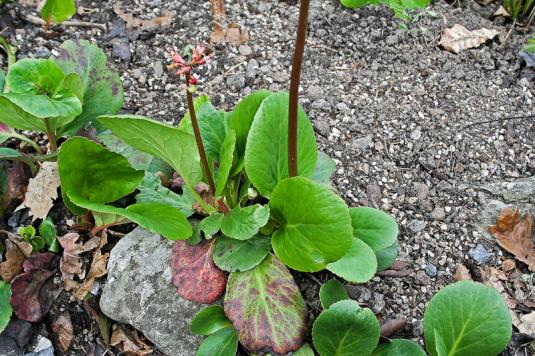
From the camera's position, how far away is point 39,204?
2320mm

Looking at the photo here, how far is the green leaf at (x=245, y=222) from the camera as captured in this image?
189 cm

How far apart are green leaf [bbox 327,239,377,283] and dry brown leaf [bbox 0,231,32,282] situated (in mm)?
1124

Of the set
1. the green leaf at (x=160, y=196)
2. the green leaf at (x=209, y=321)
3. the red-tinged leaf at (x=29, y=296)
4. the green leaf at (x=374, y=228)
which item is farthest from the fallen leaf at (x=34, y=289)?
the green leaf at (x=374, y=228)

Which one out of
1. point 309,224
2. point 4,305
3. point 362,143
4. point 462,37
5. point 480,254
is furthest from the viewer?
point 462,37

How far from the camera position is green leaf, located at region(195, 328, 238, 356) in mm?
1928

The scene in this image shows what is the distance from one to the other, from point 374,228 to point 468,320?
401 mm

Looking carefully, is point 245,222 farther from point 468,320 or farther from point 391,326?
point 468,320

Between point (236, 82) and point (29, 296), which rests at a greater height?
point (236, 82)

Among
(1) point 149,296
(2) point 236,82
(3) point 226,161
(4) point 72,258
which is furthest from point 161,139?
(2) point 236,82

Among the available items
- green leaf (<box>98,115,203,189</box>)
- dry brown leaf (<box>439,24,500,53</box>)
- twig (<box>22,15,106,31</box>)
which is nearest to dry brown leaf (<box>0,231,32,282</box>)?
green leaf (<box>98,115,203,189</box>)

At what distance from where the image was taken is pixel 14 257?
7.28ft

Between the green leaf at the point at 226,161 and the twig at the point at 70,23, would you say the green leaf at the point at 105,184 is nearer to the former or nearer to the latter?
the green leaf at the point at 226,161

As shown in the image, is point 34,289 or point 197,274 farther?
point 34,289

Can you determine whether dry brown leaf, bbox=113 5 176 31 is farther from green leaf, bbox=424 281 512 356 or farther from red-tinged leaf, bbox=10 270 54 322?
green leaf, bbox=424 281 512 356
